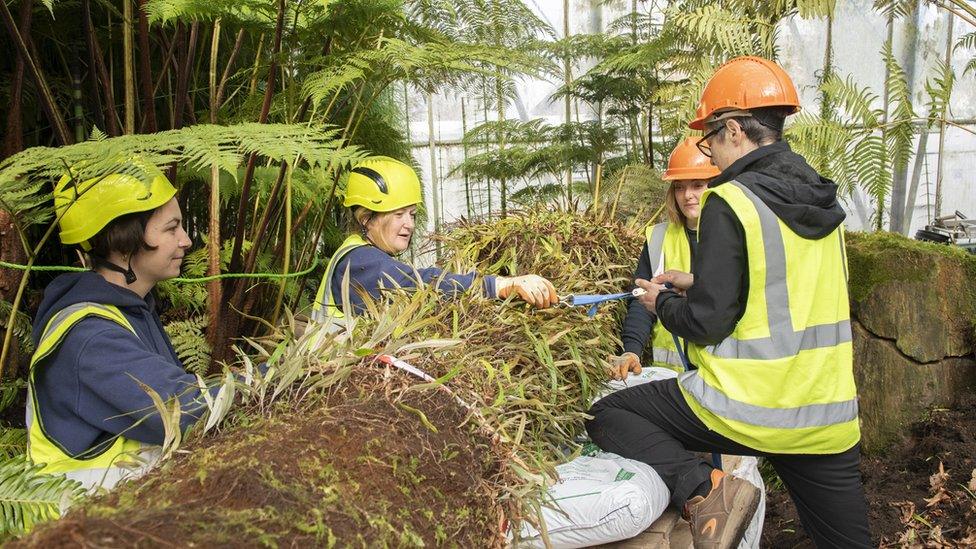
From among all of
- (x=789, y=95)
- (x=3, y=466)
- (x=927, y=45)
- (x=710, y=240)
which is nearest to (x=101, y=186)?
(x=3, y=466)

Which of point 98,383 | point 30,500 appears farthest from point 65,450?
point 30,500

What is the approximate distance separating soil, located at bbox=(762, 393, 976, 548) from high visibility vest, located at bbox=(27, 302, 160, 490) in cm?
355

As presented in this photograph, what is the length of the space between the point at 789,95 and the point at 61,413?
250 centimetres

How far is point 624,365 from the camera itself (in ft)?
A: 10.3

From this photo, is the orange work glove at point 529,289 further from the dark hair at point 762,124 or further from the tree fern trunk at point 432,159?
the tree fern trunk at point 432,159

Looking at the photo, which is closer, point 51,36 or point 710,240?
point 710,240

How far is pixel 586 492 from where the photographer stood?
2355 mm

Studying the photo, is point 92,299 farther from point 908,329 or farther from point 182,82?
point 908,329

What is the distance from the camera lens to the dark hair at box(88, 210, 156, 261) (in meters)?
2.17

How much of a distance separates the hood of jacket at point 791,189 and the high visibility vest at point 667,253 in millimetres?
1018

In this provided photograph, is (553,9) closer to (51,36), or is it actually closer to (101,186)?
(51,36)

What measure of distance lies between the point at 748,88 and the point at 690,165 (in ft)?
3.35

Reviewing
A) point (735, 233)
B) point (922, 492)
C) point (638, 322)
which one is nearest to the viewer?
point (735, 233)

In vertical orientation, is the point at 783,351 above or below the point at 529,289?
below
